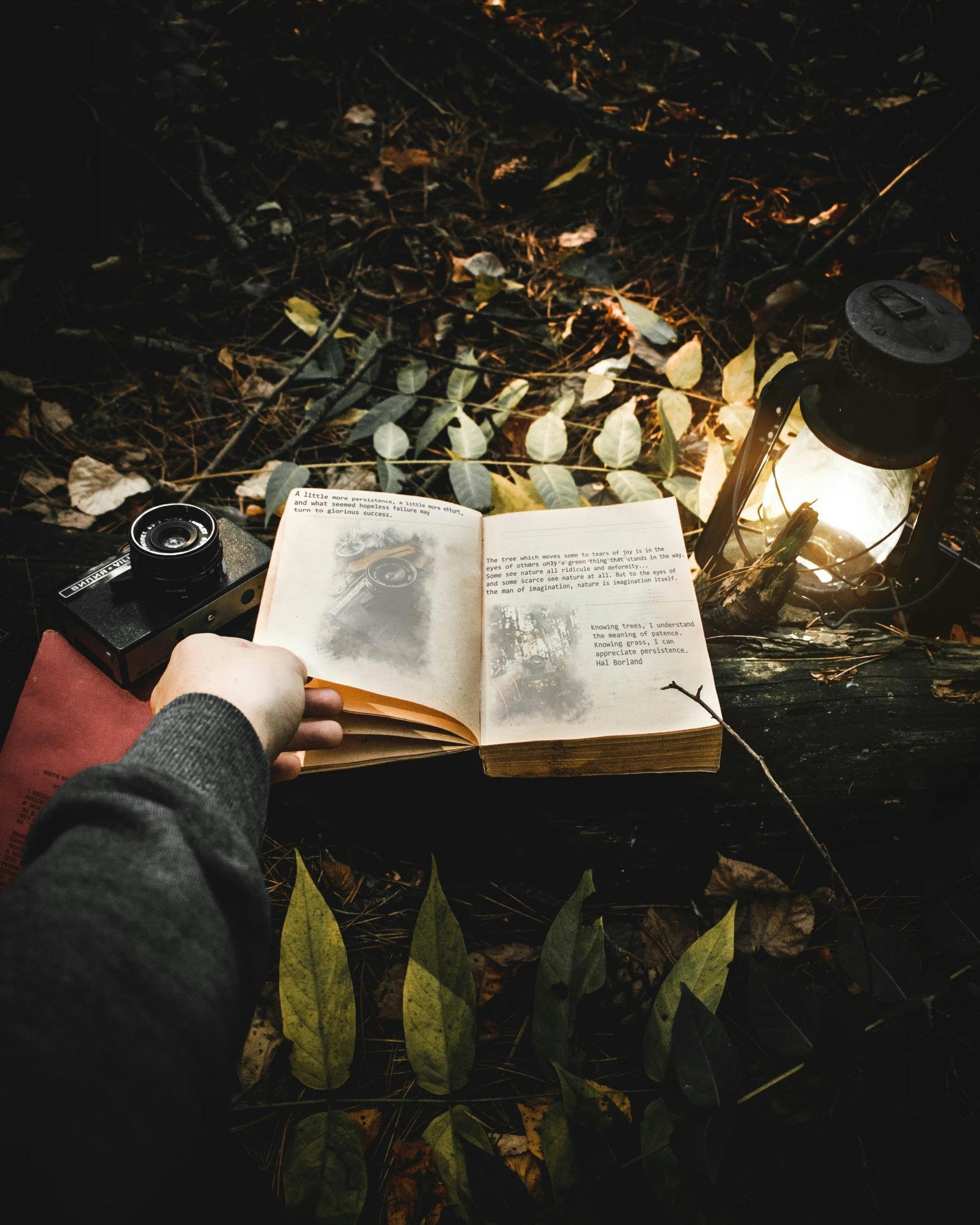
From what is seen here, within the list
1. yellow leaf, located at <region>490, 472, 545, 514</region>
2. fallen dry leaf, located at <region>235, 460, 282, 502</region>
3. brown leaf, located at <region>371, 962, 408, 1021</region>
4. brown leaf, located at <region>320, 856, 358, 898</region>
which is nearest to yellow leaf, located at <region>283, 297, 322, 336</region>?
fallen dry leaf, located at <region>235, 460, 282, 502</region>

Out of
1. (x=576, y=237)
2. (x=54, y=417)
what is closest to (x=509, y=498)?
(x=54, y=417)

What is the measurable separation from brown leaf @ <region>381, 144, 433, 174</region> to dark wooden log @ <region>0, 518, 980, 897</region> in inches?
99.6

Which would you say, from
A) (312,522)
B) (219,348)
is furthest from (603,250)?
(312,522)

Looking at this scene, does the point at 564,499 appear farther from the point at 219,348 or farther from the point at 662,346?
the point at 219,348

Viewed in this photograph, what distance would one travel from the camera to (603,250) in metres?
2.63

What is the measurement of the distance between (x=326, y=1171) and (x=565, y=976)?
43 centimetres

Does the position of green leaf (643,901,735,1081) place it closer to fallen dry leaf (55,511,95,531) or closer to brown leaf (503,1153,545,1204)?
brown leaf (503,1153,545,1204)

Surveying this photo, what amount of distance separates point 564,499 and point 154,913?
4.05 ft

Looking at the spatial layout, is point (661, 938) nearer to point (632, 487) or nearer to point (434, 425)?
point (632, 487)

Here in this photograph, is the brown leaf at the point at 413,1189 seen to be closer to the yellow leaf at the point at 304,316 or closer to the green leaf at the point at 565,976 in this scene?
the green leaf at the point at 565,976

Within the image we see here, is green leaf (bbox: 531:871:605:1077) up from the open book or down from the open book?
down

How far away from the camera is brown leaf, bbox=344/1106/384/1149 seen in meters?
1.14

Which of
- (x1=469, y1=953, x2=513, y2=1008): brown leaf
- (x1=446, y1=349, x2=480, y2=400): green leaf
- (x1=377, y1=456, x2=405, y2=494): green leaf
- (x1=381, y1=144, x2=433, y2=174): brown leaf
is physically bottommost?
(x1=469, y1=953, x2=513, y2=1008): brown leaf

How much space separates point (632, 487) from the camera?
165 cm
